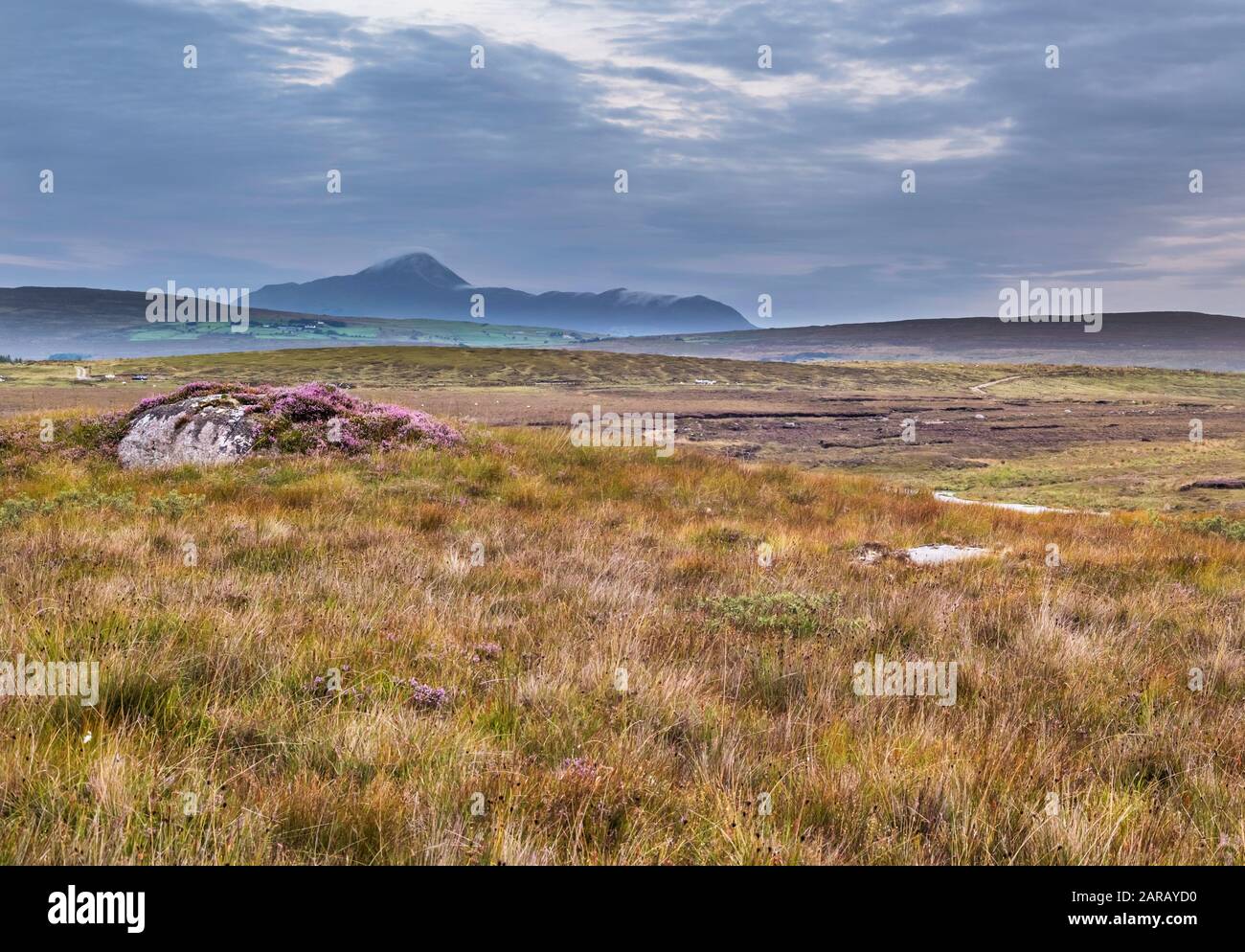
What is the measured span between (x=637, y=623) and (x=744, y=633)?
2.87 feet

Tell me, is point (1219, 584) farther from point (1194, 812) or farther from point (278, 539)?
point (278, 539)

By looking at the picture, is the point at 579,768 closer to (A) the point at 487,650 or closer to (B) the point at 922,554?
(A) the point at 487,650

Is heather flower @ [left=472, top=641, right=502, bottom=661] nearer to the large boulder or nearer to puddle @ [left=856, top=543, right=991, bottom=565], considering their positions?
puddle @ [left=856, top=543, right=991, bottom=565]

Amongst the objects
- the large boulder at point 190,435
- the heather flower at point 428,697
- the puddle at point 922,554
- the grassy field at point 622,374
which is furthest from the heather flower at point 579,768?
the grassy field at point 622,374

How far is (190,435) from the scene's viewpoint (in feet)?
49.1

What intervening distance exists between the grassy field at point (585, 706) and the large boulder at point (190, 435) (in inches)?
206

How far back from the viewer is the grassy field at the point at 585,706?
283 centimetres

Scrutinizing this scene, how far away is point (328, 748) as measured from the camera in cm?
336

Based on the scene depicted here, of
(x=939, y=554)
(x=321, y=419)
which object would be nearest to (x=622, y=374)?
(x=321, y=419)

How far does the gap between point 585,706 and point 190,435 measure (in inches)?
543

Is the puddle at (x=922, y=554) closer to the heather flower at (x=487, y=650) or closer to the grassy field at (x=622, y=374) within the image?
the heather flower at (x=487, y=650)

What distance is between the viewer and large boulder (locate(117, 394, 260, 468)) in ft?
47.8
